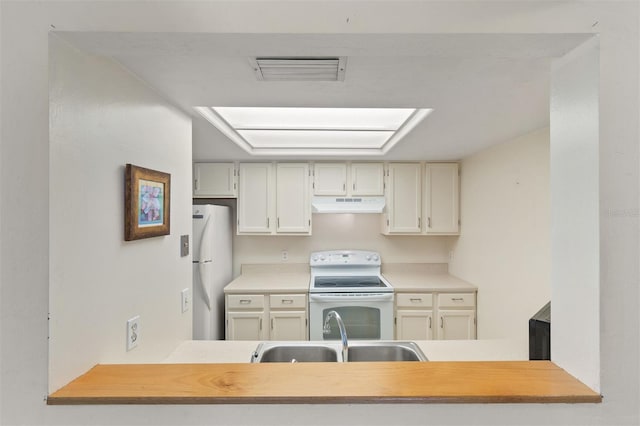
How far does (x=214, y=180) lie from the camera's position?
10.5 ft

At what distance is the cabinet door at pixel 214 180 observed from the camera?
126 inches

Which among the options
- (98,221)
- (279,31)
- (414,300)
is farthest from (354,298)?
(279,31)

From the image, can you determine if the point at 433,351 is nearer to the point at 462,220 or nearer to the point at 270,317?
the point at 270,317

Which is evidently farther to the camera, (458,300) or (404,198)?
(404,198)

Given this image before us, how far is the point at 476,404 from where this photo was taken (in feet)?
2.71

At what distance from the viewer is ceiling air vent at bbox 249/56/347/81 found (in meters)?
1.10

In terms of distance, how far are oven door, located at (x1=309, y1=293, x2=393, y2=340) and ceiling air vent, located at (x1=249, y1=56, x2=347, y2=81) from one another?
83.4 inches

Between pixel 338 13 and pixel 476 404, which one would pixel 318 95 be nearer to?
pixel 338 13

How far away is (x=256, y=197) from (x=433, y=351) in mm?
2224

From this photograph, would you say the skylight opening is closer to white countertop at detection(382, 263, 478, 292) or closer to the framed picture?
the framed picture

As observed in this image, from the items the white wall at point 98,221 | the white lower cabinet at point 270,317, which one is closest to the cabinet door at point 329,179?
the white lower cabinet at point 270,317

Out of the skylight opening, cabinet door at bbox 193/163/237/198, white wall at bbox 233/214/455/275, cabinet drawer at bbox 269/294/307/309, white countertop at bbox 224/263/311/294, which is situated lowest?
cabinet drawer at bbox 269/294/307/309

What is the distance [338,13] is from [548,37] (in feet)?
1.85

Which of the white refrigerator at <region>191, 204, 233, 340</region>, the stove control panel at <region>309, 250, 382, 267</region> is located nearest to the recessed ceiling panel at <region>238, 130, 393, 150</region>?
the white refrigerator at <region>191, 204, 233, 340</region>
